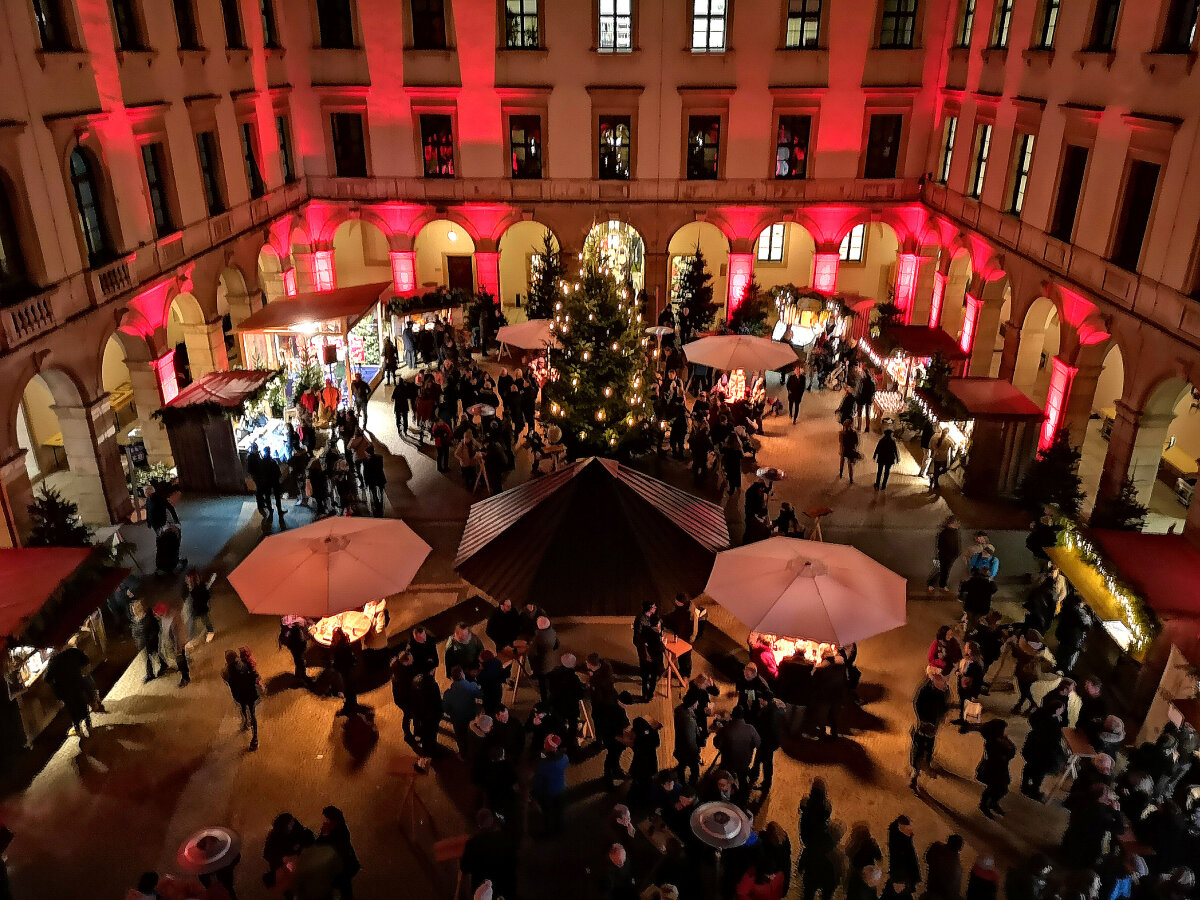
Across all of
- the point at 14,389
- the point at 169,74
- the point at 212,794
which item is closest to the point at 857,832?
the point at 212,794

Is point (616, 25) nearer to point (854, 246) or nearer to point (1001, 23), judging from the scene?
point (1001, 23)

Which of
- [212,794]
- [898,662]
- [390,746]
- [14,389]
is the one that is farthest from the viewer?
[14,389]

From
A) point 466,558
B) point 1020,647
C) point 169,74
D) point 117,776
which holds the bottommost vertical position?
point 117,776

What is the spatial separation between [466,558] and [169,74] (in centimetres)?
1354

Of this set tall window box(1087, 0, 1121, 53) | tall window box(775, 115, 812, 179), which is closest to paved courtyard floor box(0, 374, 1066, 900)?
tall window box(1087, 0, 1121, 53)

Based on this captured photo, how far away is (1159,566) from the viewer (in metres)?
11.7

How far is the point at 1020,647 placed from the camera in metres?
11.2

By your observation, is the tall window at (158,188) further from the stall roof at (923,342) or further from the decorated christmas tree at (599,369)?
the stall roof at (923,342)

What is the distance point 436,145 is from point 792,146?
979 centimetres

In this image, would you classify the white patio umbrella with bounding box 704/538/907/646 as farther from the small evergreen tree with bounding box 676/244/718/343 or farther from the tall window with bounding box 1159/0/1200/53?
the small evergreen tree with bounding box 676/244/718/343

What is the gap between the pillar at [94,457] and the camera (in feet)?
52.0

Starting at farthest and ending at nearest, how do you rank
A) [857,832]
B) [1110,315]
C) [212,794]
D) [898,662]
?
[1110,315] → [898,662] → [212,794] → [857,832]

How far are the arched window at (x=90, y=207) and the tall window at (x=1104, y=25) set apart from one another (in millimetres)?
17992

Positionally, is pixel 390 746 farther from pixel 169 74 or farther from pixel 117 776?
pixel 169 74
